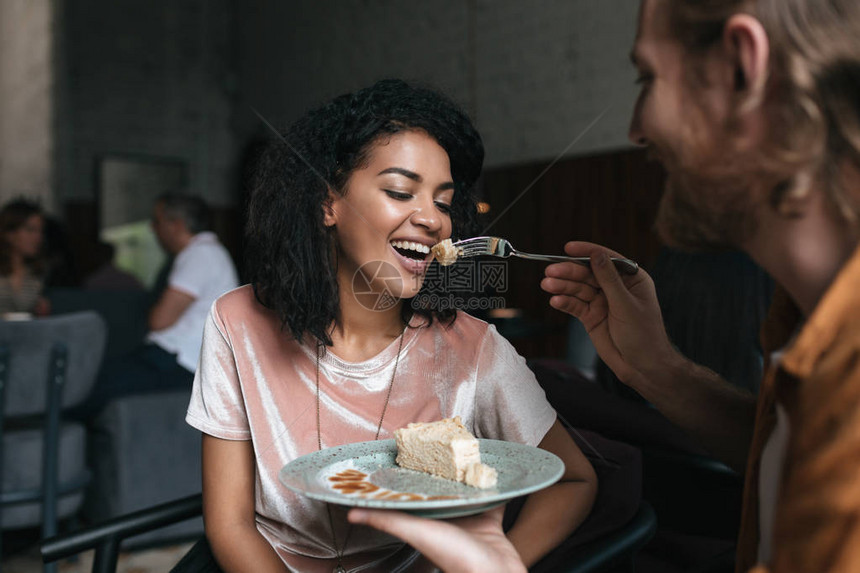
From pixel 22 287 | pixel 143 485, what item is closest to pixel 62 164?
pixel 22 287

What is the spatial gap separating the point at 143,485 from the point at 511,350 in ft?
6.27

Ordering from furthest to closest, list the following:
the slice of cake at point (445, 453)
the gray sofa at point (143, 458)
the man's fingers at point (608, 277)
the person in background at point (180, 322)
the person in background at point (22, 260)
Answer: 1. the person in background at point (22, 260)
2. the person in background at point (180, 322)
3. the gray sofa at point (143, 458)
4. the man's fingers at point (608, 277)
5. the slice of cake at point (445, 453)

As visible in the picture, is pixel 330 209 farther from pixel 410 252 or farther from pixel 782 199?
pixel 782 199

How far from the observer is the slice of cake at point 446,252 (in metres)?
1.15

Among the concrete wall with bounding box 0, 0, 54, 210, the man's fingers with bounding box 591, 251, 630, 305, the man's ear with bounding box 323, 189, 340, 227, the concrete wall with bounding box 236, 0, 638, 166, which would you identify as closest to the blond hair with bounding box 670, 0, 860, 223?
the man's fingers with bounding box 591, 251, 630, 305

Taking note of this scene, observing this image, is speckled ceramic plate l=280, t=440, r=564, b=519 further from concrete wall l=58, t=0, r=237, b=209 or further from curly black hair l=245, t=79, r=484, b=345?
concrete wall l=58, t=0, r=237, b=209

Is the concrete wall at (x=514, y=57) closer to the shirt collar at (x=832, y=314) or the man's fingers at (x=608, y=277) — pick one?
the man's fingers at (x=608, y=277)

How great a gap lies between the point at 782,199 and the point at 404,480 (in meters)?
0.54

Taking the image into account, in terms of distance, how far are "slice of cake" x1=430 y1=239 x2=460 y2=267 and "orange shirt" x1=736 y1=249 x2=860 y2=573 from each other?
59 cm

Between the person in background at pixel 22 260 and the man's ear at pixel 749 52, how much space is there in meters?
3.69

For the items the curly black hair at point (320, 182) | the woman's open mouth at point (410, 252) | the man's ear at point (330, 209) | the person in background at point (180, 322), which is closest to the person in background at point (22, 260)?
the person in background at point (180, 322)

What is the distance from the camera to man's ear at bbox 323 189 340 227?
4.14 feet

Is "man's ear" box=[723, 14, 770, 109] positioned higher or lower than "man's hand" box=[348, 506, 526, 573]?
higher

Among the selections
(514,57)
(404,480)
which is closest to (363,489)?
(404,480)
